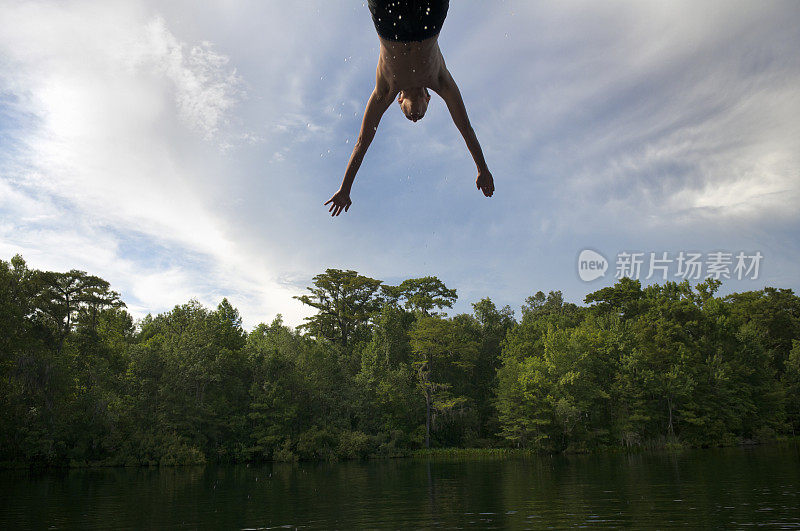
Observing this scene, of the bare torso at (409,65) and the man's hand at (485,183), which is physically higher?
the bare torso at (409,65)

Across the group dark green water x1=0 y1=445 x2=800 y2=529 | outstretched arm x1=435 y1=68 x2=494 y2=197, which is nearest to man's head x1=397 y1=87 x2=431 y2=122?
outstretched arm x1=435 y1=68 x2=494 y2=197

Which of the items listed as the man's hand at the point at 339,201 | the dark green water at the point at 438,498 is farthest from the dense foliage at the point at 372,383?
the man's hand at the point at 339,201

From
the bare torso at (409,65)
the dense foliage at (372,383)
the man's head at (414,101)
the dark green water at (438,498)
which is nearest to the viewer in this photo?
the bare torso at (409,65)

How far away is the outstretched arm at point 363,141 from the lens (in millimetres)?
3904

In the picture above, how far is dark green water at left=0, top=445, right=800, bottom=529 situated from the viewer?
13.7 meters

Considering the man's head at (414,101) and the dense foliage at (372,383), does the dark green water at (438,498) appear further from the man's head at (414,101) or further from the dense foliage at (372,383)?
the man's head at (414,101)

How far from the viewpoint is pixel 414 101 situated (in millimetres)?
3848

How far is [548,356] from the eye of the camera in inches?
1679

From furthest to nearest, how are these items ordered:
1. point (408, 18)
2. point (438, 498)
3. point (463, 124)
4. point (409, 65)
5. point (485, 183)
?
point (438, 498) < point (485, 183) < point (463, 124) < point (409, 65) < point (408, 18)

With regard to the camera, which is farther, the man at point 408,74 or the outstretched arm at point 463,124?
the outstretched arm at point 463,124

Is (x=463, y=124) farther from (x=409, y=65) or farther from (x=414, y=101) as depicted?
(x=409, y=65)

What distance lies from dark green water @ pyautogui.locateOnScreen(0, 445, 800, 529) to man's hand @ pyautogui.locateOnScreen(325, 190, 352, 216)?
11.1 m

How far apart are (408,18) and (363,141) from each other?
1283 mm

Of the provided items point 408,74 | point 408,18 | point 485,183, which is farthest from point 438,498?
point 408,18
